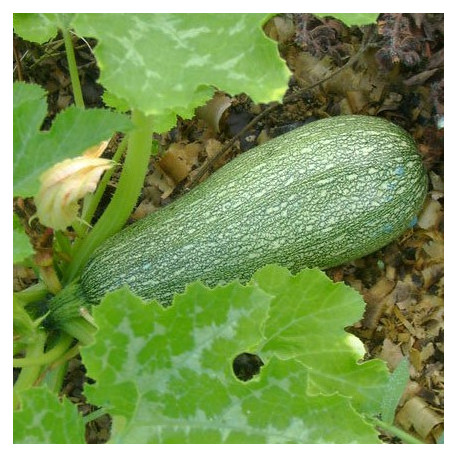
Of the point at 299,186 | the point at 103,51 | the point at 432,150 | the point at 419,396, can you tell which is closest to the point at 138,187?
the point at 299,186

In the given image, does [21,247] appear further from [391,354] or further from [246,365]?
[391,354]

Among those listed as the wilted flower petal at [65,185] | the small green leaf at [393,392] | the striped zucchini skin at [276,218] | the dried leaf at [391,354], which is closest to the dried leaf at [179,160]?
the striped zucchini skin at [276,218]

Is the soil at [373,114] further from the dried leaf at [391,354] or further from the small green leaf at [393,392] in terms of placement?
the small green leaf at [393,392]

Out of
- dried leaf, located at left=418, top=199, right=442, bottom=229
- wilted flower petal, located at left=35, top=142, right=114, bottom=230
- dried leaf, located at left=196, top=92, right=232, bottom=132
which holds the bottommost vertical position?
wilted flower petal, located at left=35, top=142, right=114, bottom=230

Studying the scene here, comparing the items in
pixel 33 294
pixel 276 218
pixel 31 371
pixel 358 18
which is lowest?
pixel 31 371

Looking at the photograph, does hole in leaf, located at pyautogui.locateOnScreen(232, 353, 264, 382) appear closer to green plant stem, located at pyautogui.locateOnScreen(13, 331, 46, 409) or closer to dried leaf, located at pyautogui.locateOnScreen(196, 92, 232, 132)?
green plant stem, located at pyautogui.locateOnScreen(13, 331, 46, 409)

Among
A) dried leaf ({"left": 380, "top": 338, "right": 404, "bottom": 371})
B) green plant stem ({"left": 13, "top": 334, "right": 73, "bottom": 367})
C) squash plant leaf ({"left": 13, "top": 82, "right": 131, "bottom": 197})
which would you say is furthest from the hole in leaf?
squash plant leaf ({"left": 13, "top": 82, "right": 131, "bottom": 197})

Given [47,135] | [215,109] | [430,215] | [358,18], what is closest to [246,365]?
[430,215]
